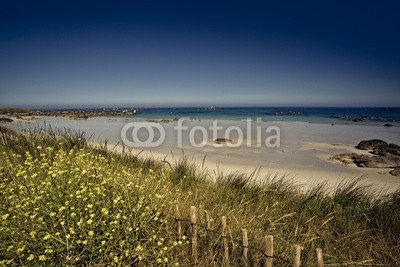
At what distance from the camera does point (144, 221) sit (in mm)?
3098

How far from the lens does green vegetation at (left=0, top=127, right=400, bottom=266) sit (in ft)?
8.92

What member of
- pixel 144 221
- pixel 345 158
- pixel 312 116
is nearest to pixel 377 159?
pixel 345 158

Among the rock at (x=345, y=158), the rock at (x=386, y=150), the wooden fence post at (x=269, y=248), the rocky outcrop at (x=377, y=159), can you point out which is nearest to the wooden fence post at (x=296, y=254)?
the wooden fence post at (x=269, y=248)

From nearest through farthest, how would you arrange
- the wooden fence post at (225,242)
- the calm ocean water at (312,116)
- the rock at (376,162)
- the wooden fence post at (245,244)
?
the wooden fence post at (245,244), the wooden fence post at (225,242), the rock at (376,162), the calm ocean water at (312,116)

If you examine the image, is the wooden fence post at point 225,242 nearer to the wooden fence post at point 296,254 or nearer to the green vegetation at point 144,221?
the green vegetation at point 144,221

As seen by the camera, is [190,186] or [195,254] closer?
[195,254]

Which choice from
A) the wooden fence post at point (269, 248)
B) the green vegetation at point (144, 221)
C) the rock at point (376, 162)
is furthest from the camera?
the rock at point (376, 162)

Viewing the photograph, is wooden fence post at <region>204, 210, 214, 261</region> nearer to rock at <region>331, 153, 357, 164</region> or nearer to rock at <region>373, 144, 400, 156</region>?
rock at <region>331, 153, 357, 164</region>

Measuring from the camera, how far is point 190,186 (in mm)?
5730

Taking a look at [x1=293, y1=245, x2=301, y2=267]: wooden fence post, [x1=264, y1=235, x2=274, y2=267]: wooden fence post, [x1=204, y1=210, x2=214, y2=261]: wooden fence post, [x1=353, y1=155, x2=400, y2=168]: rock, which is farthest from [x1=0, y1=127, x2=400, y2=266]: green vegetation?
[x1=353, y1=155, x2=400, y2=168]: rock

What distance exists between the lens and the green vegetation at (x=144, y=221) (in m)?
2.72

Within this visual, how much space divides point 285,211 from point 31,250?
4.00 m

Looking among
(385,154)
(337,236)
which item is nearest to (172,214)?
(337,236)

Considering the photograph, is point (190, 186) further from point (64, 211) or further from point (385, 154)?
point (385, 154)
